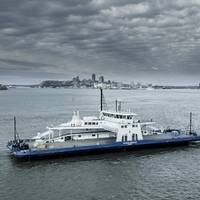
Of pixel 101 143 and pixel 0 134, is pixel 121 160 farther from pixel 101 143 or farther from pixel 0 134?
pixel 0 134

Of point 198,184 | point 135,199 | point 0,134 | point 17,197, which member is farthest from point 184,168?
point 0,134

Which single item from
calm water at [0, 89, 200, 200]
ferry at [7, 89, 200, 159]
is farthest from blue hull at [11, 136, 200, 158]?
calm water at [0, 89, 200, 200]

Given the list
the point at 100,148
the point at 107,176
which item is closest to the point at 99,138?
the point at 100,148

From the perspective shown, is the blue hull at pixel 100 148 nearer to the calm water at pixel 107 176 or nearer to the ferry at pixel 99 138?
the ferry at pixel 99 138

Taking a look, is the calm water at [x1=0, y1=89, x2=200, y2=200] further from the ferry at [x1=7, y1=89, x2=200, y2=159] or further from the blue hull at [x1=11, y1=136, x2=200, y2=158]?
the ferry at [x1=7, y1=89, x2=200, y2=159]

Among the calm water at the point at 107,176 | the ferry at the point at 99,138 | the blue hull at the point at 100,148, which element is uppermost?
the ferry at the point at 99,138

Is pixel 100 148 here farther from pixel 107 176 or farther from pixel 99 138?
pixel 107 176

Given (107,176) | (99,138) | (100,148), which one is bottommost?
(107,176)

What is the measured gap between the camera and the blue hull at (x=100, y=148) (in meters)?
51.5

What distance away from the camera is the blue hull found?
51.5m

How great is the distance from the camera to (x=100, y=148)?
5653 centimetres

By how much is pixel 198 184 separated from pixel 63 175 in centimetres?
1671

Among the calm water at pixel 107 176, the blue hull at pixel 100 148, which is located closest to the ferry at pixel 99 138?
the blue hull at pixel 100 148

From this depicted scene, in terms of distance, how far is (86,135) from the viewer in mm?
59531
